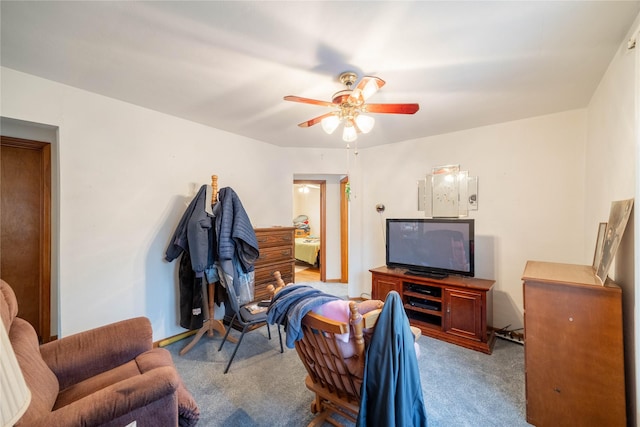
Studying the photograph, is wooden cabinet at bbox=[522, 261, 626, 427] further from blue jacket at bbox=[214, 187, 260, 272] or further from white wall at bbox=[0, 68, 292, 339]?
white wall at bbox=[0, 68, 292, 339]

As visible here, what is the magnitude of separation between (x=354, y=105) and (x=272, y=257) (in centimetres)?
199

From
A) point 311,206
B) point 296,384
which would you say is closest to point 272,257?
point 296,384

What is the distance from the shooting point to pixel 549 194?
265 centimetres

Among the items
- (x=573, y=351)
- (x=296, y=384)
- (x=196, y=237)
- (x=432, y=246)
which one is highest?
(x=196, y=237)

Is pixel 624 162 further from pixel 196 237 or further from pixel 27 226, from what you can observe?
pixel 27 226

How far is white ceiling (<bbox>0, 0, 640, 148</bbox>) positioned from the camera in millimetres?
1301

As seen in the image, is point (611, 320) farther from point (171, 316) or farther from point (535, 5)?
point (171, 316)

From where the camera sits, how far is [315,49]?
5.17 feet

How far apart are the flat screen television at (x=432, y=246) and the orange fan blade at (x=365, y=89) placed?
5.73ft

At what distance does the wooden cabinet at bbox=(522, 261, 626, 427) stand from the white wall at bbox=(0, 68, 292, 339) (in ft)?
9.96

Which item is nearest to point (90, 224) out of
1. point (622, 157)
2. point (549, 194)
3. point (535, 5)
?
point (535, 5)

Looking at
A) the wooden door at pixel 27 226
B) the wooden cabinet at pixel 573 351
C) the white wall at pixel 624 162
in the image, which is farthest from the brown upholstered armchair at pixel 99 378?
the white wall at pixel 624 162

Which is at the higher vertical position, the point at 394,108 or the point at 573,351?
the point at 394,108

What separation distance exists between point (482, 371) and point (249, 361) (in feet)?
6.50
